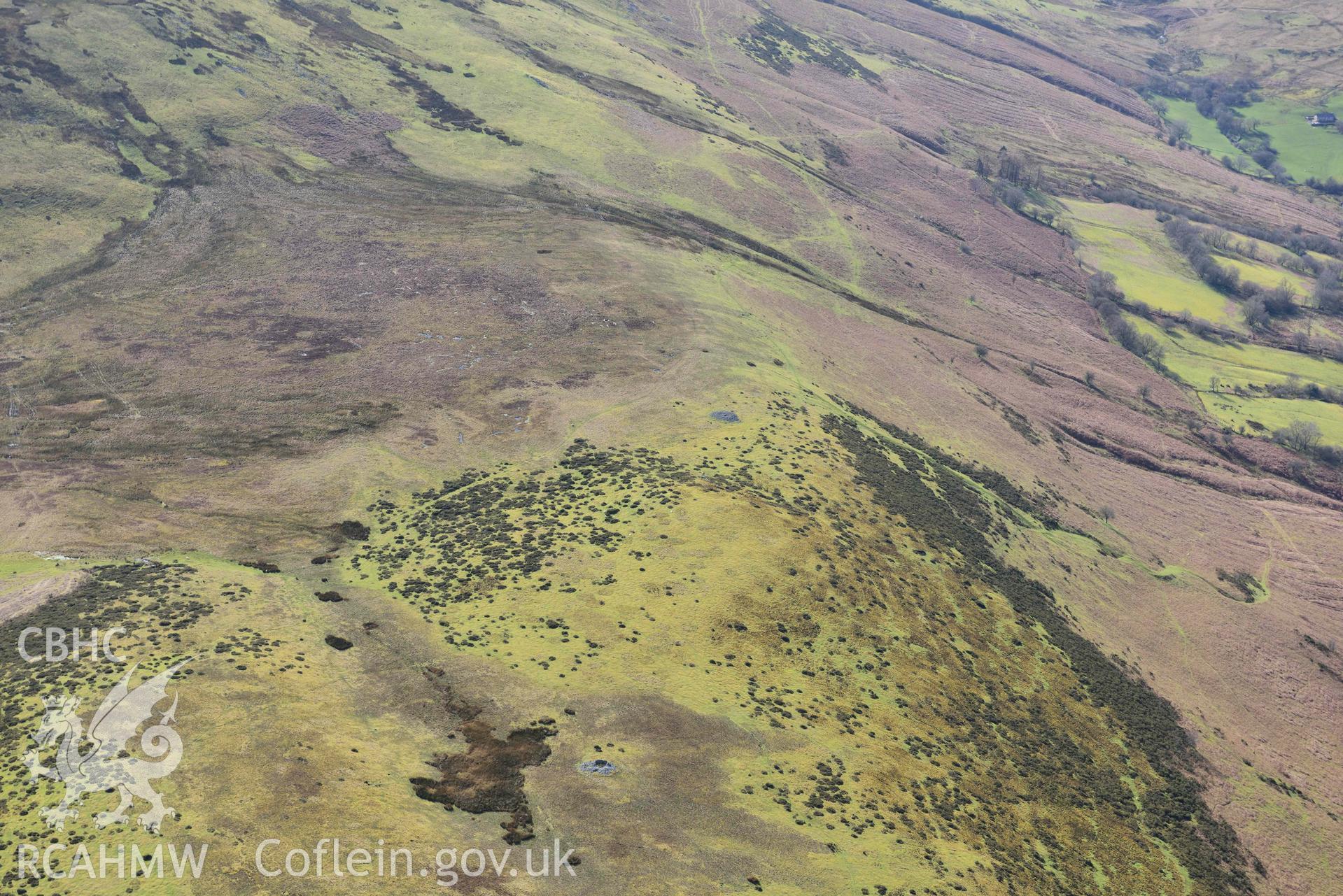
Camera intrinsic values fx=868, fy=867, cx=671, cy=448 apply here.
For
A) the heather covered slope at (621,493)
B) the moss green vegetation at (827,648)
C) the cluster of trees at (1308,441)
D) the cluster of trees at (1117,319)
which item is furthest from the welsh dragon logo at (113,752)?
the cluster of trees at (1117,319)

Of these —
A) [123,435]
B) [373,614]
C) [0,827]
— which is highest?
[0,827]

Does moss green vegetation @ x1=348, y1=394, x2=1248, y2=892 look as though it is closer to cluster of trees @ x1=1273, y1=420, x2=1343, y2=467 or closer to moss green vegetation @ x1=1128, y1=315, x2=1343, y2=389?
cluster of trees @ x1=1273, y1=420, x2=1343, y2=467

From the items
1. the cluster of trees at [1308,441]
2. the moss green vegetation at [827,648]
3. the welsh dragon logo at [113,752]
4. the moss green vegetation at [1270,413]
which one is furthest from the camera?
the moss green vegetation at [1270,413]

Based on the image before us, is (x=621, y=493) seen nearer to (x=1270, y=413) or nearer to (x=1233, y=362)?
(x=1270, y=413)

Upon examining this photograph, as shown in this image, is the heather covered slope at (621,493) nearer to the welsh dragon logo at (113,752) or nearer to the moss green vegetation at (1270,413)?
the welsh dragon logo at (113,752)

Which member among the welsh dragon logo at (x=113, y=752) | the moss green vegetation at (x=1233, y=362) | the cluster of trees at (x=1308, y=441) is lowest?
the welsh dragon logo at (x=113, y=752)

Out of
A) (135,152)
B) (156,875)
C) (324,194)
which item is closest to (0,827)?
(156,875)

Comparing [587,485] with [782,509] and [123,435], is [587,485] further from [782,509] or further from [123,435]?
[123,435]

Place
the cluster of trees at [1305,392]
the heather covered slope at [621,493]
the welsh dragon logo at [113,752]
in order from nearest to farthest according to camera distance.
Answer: the welsh dragon logo at [113,752] → the heather covered slope at [621,493] → the cluster of trees at [1305,392]
